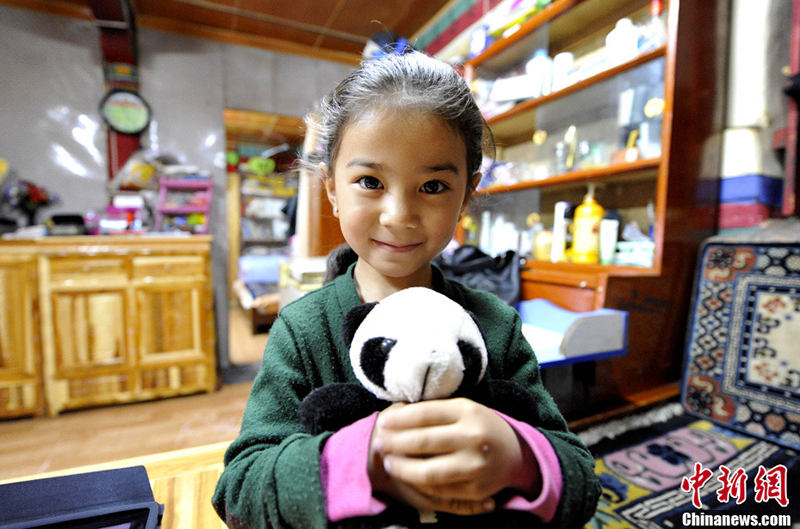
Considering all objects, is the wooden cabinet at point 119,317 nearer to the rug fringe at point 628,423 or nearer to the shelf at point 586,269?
the shelf at point 586,269

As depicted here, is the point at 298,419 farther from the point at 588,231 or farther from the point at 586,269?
the point at 588,231

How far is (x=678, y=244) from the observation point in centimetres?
125

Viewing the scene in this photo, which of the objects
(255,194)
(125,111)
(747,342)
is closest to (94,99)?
(125,111)

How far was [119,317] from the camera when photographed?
6.28 feet

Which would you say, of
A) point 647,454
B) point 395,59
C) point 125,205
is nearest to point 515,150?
point 647,454

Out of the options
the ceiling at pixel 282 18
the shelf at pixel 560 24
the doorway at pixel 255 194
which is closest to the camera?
the shelf at pixel 560 24

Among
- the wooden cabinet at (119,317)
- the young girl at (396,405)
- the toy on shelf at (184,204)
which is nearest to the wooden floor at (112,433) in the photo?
the wooden cabinet at (119,317)

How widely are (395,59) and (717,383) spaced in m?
1.34

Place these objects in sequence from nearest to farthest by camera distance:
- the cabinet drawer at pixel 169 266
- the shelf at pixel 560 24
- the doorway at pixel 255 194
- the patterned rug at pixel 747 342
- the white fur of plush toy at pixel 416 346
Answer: the white fur of plush toy at pixel 416 346, the patterned rug at pixel 747 342, the shelf at pixel 560 24, the cabinet drawer at pixel 169 266, the doorway at pixel 255 194

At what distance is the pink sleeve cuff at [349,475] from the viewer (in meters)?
0.35

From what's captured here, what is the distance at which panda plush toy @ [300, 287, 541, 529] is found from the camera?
33 cm

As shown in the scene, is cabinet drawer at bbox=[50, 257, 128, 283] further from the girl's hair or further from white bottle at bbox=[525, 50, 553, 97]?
white bottle at bbox=[525, 50, 553, 97]

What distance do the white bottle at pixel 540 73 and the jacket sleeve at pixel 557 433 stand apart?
1491mm

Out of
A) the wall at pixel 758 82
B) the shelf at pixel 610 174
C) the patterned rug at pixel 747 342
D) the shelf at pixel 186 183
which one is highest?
the wall at pixel 758 82
